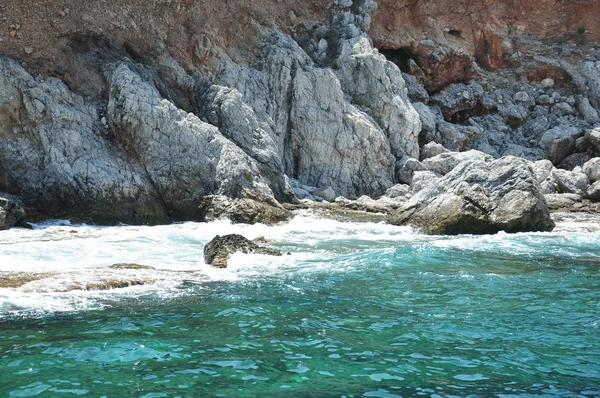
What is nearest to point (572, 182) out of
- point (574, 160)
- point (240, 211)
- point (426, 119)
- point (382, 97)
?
point (574, 160)

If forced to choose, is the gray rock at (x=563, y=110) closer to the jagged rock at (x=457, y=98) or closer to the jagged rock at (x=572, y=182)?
the jagged rock at (x=457, y=98)

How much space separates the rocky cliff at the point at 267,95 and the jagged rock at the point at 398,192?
3.88 ft

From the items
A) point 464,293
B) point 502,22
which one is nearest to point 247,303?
point 464,293

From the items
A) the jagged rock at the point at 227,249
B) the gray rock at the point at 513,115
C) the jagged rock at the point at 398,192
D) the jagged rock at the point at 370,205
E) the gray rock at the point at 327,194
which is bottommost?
the jagged rock at the point at 227,249

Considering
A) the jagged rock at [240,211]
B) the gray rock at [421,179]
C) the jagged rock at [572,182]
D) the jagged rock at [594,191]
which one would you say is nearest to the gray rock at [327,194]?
the gray rock at [421,179]

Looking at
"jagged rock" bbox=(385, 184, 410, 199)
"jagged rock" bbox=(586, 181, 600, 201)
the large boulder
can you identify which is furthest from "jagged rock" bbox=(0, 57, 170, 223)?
"jagged rock" bbox=(586, 181, 600, 201)

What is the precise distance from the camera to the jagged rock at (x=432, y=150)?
34.1 metres

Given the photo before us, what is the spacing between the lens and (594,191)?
92.5ft

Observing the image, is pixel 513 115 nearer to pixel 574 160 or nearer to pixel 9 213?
pixel 574 160

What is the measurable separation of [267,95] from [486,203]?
1310cm

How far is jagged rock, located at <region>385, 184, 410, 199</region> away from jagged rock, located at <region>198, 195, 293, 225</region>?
7.91 metres

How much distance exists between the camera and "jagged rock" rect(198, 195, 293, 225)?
22062 mm

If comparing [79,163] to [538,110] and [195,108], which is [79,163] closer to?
[195,108]

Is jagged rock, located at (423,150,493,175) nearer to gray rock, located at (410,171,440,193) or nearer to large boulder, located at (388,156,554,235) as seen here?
gray rock, located at (410,171,440,193)
